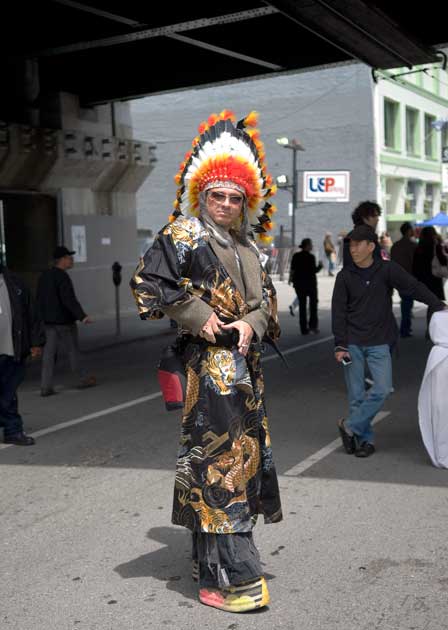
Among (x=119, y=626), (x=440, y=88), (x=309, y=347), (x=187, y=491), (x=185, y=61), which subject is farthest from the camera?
(x=440, y=88)

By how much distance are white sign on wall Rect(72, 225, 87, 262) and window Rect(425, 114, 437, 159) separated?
31.5 m

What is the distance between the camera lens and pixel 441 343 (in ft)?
22.5

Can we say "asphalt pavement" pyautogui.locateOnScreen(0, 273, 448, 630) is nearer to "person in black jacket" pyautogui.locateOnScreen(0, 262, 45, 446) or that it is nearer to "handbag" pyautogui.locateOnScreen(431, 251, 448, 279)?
"person in black jacket" pyautogui.locateOnScreen(0, 262, 45, 446)

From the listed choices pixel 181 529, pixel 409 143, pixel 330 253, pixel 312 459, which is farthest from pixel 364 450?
pixel 409 143

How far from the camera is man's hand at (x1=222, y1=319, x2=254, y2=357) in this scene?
13.6 feet

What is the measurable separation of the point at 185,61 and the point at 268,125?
29.1 m

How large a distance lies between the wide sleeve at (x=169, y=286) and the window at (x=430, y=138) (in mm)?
44721

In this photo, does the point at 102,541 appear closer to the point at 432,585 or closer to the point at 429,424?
the point at 432,585

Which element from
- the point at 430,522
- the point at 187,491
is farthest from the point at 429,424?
the point at 187,491

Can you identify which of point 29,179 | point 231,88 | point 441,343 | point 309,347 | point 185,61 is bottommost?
point 309,347

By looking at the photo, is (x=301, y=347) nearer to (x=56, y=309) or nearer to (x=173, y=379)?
(x=56, y=309)

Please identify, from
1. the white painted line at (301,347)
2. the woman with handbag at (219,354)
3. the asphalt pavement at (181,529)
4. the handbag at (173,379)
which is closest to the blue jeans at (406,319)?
the white painted line at (301,347)

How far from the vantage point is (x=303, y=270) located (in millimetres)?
16531

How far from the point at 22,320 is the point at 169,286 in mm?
3993
